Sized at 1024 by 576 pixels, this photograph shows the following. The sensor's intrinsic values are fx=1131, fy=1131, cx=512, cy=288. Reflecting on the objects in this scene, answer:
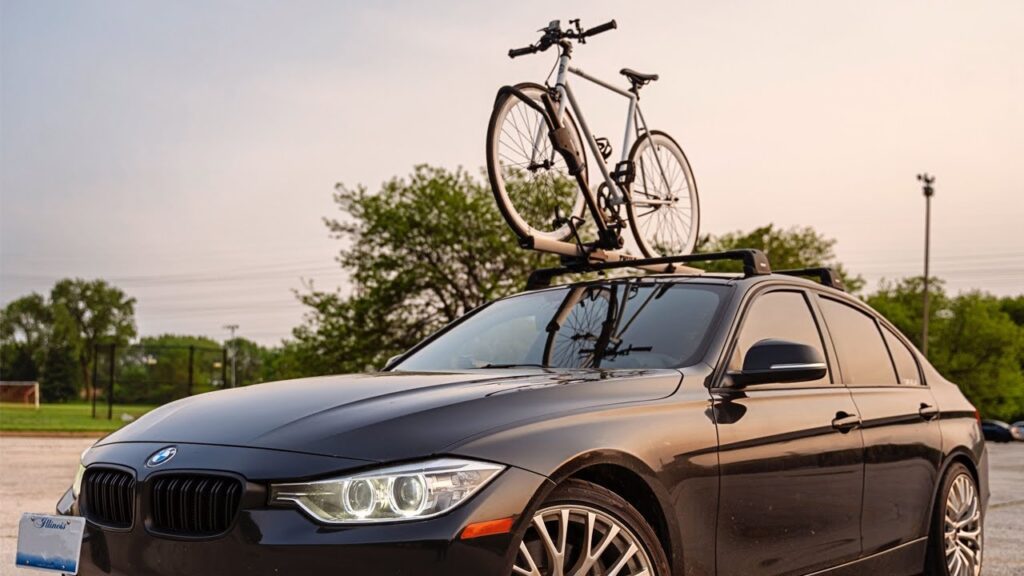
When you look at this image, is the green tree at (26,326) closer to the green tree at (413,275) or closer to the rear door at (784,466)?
the green tree at (413,275)

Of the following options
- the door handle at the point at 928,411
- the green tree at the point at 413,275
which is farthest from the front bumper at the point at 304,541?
the green tree at the point at 413,275

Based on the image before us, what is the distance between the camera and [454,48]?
467 inches


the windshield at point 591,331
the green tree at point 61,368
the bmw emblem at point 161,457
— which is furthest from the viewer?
the green tree at point 61,368

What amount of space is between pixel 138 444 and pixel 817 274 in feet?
11.6

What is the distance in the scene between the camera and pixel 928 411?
18.5 feet

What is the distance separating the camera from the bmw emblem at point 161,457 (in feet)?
10.6

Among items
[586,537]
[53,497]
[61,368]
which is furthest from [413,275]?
[61,368]

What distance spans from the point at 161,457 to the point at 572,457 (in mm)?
1190

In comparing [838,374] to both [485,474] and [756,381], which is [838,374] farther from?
[485,474]

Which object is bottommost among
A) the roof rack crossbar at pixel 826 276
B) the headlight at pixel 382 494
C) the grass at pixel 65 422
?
the grass at pixel 65 422

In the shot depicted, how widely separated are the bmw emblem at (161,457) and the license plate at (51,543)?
0.26m

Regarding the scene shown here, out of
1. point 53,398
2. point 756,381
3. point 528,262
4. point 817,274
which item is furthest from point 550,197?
point 53,398

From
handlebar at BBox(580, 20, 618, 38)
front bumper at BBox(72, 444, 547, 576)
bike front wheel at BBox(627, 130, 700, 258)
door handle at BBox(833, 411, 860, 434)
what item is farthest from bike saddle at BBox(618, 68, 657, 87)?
front bumper at BBox(72, 444, 547, 576)

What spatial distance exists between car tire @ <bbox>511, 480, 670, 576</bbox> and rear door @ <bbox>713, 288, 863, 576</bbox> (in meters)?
0.47
